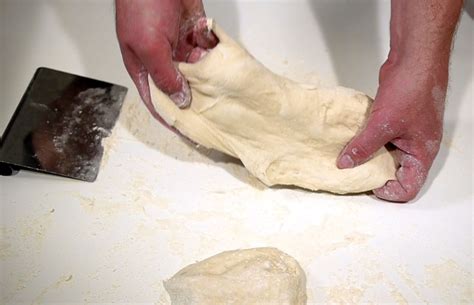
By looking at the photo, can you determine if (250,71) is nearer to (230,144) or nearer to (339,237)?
(230,144)

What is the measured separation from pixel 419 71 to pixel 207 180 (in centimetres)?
53

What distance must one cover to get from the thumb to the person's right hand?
0.35 m

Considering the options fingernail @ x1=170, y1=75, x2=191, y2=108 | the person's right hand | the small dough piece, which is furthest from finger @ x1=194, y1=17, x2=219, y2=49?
the small dough piece

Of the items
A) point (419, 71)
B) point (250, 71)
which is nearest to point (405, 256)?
point (419, 71)

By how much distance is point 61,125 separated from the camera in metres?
1.41

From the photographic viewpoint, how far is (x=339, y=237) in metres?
1.27

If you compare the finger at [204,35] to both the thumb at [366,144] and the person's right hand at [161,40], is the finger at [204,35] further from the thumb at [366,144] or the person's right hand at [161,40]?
the thumb at [366,144]

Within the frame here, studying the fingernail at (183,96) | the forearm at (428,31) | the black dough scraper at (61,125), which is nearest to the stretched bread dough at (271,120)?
the fingernail at (183,96)

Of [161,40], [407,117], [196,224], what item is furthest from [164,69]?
[407,117]

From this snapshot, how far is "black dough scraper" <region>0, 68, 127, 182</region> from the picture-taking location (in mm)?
1341

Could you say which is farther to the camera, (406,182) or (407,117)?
(406,182)

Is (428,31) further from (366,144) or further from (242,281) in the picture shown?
(242,281)

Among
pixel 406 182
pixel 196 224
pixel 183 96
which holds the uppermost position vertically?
pixel 183 96

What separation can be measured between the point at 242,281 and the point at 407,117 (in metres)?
0.45
